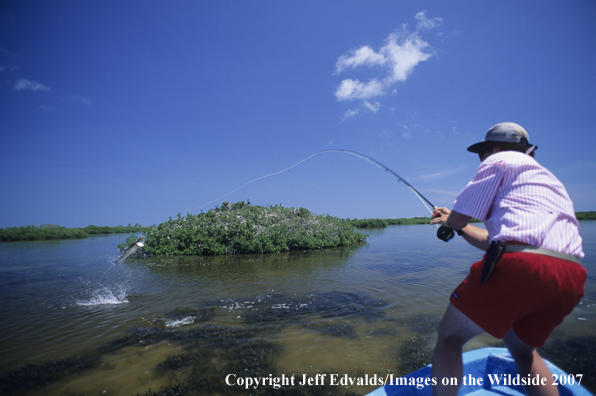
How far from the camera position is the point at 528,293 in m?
1.52

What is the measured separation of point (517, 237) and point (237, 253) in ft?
50.3

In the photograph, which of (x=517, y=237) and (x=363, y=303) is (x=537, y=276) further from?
(x=363, y=303)

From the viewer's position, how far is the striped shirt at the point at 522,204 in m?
1.55

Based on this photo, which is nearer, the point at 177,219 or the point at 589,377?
the point at 589,377

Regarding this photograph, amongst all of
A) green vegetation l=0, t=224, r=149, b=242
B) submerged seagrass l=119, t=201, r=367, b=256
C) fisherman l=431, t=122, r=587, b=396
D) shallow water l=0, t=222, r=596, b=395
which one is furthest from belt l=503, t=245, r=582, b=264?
green vegetation l=0, t=224, r=149, b=242

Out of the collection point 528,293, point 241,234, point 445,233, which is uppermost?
point 445,233

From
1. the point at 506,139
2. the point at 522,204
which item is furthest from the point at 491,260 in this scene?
the point at 506,139

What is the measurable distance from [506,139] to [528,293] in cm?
109

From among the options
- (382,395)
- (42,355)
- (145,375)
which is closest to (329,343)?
(382,395)

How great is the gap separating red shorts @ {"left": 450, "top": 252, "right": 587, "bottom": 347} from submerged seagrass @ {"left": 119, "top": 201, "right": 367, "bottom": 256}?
14.6 metres

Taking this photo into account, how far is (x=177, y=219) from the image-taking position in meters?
16.6

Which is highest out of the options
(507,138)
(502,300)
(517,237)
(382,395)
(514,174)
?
(507,138)

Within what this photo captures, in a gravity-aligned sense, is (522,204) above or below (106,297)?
above

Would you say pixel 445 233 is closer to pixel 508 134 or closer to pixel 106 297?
pixel 508 134
